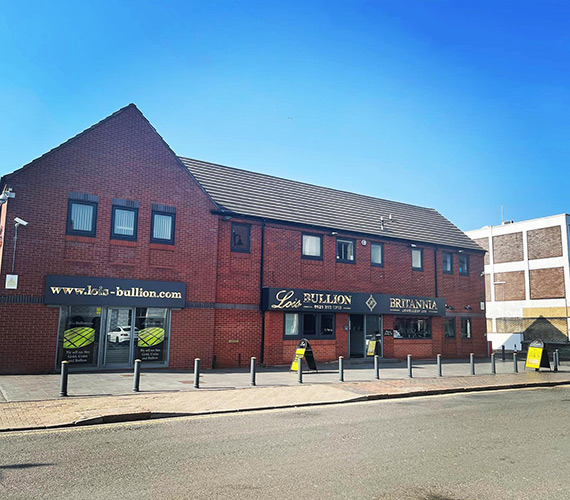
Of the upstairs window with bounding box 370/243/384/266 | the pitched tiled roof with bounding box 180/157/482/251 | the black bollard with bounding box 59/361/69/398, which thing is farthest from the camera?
the upstairs window with bounding box 370/243/384/266

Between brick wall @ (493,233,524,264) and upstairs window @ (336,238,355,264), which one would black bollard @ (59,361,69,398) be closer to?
upstairs window @ (336,238,355,264)

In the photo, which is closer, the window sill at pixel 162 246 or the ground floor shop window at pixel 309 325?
the window sill at pixel 162 246

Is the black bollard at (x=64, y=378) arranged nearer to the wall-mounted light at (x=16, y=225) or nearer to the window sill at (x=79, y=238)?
the wall-mounted light at (x=16, y=225)

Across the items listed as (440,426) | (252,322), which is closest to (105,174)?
(252,322)

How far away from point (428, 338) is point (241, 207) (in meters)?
13.1

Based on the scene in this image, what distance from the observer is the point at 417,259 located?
88.2 ft

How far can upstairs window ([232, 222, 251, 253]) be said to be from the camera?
20.4 m

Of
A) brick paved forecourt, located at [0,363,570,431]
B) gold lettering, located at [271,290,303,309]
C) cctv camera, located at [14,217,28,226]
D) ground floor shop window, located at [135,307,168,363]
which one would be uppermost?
cctv camera, located at [14,217,28,226]

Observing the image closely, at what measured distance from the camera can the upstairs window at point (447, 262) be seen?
92.5 ft

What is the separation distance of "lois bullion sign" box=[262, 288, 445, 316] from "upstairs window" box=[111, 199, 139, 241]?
620 centimetres

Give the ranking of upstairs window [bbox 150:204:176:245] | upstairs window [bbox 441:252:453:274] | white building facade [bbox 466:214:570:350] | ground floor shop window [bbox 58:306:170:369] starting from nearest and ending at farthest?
ground floor shop window [bbox 58:306:170:369] → upstairs window [bbox 150:204:176:245] → upstairs window [bbox 441:252:453:274] → white building facade [bbox 466:214:570:350]

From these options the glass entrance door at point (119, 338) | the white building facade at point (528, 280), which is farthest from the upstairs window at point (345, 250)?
the white building facade at point (528, 280)

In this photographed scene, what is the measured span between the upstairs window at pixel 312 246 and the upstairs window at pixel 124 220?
8.02 m

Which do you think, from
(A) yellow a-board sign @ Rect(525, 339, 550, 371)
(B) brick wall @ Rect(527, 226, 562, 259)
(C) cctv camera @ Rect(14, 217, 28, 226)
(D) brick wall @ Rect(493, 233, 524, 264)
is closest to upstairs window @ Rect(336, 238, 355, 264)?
(A) yellow a-board sign @ Rect(525, 339, 550, 371)
